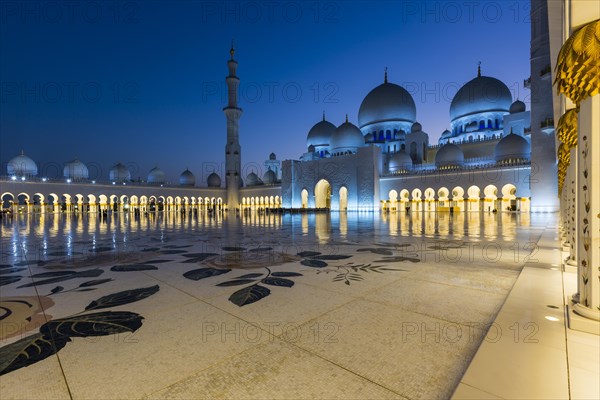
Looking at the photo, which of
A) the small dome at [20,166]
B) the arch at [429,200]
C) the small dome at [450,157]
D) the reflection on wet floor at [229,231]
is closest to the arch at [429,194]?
the arch at [429,200]

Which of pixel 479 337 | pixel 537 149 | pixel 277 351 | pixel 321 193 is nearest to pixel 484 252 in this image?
pixel 479 337

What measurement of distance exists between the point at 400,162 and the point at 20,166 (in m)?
36.7

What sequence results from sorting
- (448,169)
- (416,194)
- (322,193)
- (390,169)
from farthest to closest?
1. (322,193)
2. (390,169)
3. (416,194)
4. (448,169)

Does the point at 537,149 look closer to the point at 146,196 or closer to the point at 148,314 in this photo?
the point at 148,314

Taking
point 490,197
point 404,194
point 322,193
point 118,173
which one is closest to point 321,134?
point 322,193

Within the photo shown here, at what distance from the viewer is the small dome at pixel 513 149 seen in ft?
67.5

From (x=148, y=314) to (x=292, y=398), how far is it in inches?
49.4

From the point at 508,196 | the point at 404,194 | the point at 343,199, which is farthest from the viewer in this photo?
the point at 343,199

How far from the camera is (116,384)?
1.16 meters

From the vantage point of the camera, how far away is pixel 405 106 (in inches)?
1164

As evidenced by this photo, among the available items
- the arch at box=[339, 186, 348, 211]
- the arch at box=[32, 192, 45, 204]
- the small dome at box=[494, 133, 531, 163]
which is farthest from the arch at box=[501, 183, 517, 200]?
the arch at box=[32, 192, 45, 204]

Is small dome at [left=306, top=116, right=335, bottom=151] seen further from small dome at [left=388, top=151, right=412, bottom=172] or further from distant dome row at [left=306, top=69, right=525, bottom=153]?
small dome at [left=388, top=151, right=412, bottom=172]

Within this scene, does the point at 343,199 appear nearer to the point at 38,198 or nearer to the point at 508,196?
the point at 508,196

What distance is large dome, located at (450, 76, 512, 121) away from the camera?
25.8 metres
